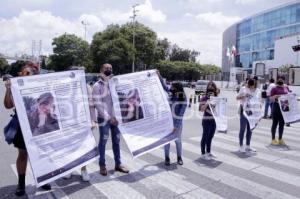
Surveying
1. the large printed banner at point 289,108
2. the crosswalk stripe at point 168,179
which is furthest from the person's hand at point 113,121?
the large printed banner at point 289,108

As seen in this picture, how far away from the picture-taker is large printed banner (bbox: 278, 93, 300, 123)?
9.48m

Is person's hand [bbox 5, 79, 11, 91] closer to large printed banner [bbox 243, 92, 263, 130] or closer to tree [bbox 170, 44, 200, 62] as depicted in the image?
large printed banner [bbox 243, 92, 263, 130]

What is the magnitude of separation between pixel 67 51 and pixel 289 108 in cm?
7621

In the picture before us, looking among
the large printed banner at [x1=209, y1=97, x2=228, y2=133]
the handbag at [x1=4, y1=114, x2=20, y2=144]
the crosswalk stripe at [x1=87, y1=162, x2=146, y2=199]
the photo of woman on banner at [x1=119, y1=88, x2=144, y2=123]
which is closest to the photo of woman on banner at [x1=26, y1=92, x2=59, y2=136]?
the handbag at [x1=4, y1=114, x2=20, y2=144]

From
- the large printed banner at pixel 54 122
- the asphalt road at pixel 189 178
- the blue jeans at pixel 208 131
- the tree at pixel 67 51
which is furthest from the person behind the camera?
the tree at pixel 67 51

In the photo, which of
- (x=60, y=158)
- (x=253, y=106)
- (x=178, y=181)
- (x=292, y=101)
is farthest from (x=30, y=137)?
(x=292, y=101)

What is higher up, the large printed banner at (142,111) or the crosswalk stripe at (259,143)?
the large printed banner at (142,111)

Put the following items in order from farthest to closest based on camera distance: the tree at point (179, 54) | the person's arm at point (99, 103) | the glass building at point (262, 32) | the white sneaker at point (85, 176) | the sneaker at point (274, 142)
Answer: the tree at point (179, 54)
the glass building at point (262, 32)
the sneaker at point (274, 142)
the person's arm at point (99, 103)
the white sneaker at point (85, 176)

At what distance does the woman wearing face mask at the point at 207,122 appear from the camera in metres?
7.41

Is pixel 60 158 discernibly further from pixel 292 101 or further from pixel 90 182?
pixel 292 101

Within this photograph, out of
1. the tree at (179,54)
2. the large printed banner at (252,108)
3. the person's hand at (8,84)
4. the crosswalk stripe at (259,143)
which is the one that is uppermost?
the tree at (179,54)

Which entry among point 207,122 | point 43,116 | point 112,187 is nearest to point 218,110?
point 207,122

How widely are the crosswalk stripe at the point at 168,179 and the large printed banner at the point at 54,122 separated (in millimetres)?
1140

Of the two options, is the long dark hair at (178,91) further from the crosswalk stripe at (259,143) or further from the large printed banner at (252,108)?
the crosswalk stripe at (259,143)
